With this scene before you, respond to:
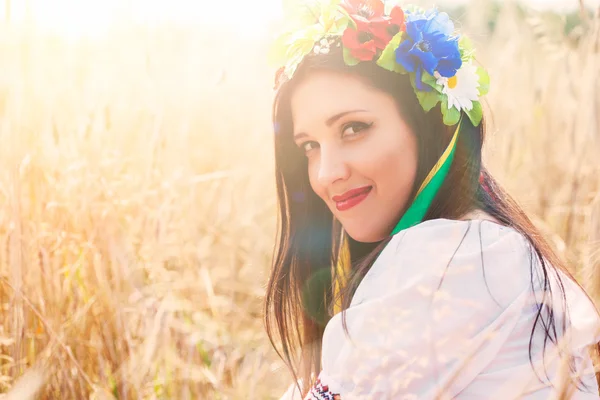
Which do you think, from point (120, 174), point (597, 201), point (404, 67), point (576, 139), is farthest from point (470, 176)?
point (120, 174)

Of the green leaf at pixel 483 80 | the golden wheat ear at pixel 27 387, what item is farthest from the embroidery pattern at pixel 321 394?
the green leaf at pixel 483 80

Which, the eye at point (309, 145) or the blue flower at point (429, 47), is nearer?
the blue flower at point (429, 47)

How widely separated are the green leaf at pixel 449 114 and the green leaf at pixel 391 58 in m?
0.10

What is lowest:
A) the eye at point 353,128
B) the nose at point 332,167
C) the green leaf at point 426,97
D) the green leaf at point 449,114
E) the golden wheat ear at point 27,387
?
the golden wheat ear at point 27,387

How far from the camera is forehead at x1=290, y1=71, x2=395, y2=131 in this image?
1393 mm

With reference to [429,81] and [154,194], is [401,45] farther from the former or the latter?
[154,194]

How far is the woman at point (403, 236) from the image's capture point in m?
1.04

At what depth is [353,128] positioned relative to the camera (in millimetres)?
1401

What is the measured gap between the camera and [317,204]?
1.68 meters

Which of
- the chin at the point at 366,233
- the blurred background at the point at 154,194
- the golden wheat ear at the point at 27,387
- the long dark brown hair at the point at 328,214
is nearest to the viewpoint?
the golden wheat ear at the point at 27,387

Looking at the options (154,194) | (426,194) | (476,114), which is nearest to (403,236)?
(426,194)

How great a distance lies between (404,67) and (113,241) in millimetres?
859

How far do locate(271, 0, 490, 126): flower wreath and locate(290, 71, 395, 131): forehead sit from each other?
4 centimetres

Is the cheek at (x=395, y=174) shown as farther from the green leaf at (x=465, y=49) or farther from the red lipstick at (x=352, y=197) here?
the green leaf at (x=465, y=49)
